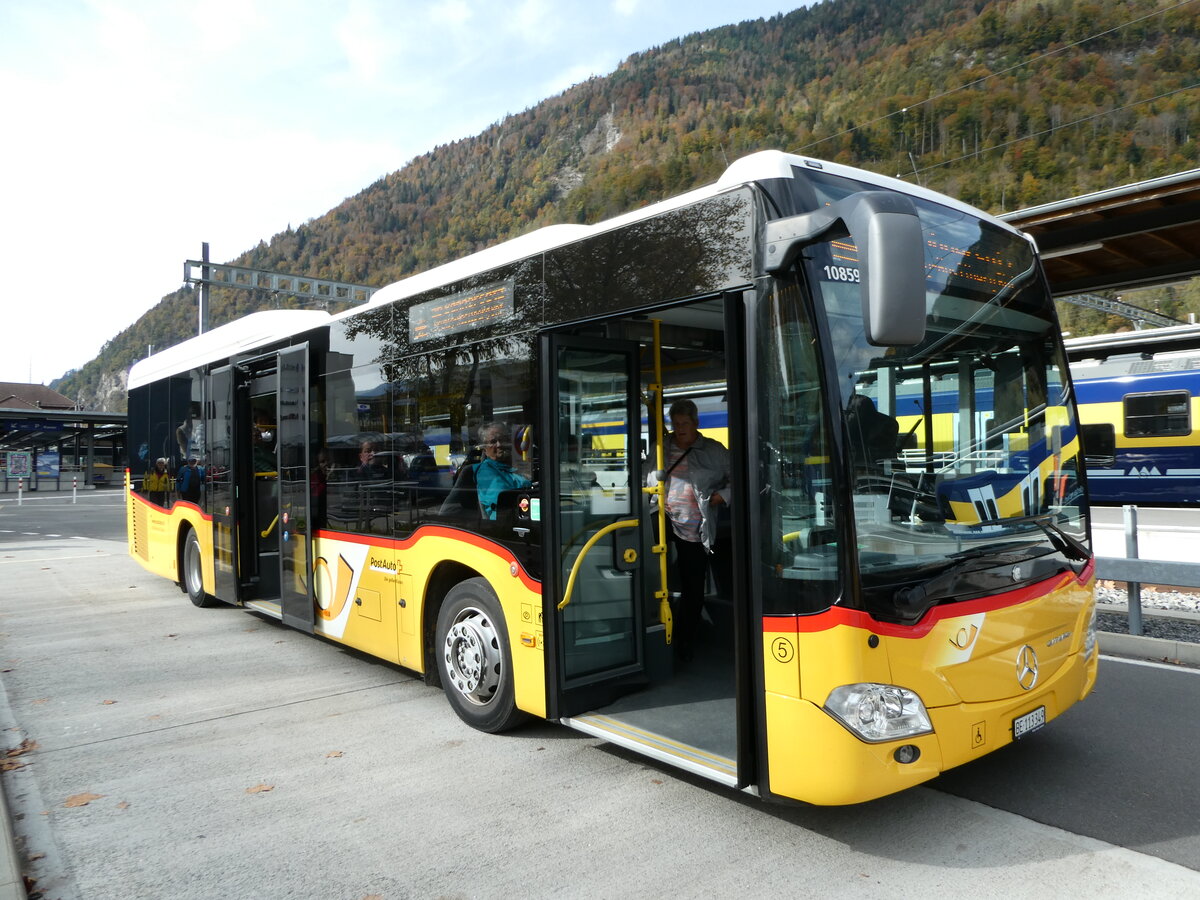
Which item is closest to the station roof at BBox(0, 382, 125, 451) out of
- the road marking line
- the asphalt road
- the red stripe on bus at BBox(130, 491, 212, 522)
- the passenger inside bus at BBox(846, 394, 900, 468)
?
the road marking line

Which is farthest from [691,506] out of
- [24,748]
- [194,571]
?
[194,571]

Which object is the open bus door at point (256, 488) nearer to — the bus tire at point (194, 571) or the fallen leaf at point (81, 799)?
the bus tire at point (194, 571)

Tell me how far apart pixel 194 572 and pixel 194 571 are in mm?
12

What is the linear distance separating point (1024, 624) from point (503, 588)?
9.18 feet

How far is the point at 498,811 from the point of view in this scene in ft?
14.1

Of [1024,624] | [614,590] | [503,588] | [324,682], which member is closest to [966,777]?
[1024,624]

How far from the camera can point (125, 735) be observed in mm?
5609

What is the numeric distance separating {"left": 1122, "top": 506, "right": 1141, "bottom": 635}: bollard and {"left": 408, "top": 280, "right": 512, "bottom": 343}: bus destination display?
18.1 ft

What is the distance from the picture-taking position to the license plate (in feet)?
13.0

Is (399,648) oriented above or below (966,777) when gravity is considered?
above

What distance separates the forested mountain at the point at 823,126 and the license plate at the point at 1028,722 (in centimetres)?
3624

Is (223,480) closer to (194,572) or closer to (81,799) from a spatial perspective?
(194,572)

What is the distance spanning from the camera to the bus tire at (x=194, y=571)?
10008 millimetres

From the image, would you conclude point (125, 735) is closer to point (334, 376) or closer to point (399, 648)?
point (399, 648)
